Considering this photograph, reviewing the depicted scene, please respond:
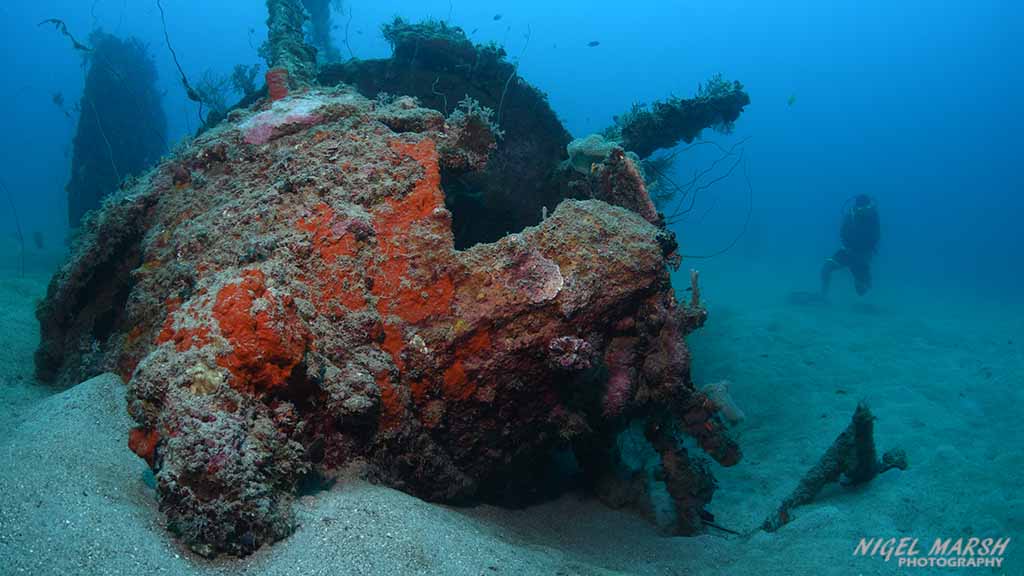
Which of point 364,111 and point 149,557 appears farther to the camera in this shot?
point 364,111

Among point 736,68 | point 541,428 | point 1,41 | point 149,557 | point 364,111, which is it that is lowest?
point 149,557

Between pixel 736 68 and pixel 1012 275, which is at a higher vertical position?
pixel 736 68

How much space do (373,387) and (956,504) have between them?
6.26 meters

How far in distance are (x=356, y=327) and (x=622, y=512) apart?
333cm

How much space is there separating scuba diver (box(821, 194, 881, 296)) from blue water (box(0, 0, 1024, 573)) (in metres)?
1.42

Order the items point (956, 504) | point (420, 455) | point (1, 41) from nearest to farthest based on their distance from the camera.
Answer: point (420, 455), point (956, 504), point (1, 41)

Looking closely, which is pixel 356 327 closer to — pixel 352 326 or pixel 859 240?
pixel 352 326

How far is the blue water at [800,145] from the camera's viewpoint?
11.5 m

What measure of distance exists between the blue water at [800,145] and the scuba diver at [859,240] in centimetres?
142

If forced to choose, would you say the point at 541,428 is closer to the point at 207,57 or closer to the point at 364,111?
the point at 364,111

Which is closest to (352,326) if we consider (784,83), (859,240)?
(859,240)

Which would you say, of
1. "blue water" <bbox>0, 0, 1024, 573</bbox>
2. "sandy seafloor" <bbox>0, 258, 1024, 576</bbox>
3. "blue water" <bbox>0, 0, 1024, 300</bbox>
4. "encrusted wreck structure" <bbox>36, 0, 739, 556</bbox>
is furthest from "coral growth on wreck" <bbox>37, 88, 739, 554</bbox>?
"blue water" <bbox>0, 0, 1024, 300</bbox>

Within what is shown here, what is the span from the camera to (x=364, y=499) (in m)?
2.59

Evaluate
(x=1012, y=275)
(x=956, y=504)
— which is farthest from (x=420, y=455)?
(x=1012, y=275)
